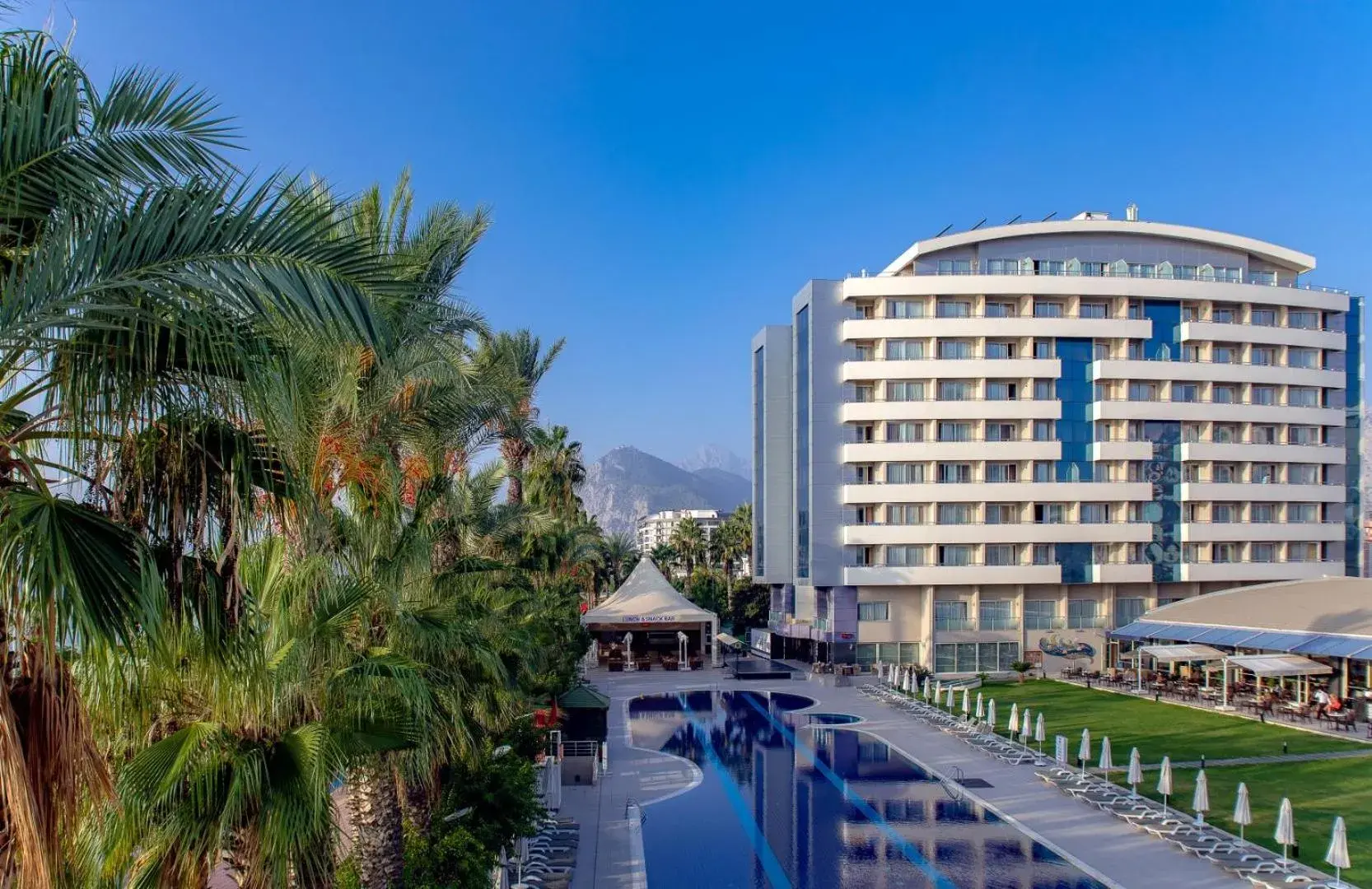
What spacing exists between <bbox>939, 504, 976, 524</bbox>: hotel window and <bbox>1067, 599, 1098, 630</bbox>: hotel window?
288 inches

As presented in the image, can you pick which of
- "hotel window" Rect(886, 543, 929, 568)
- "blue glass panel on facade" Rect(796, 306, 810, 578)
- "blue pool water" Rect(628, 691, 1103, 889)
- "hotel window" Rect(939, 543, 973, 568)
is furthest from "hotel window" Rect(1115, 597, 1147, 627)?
"blue pool water" Rect(628, 691, 1103, 889)

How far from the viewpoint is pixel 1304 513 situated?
2020 inches

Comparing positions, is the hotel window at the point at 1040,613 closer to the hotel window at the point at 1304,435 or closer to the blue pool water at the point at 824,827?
the hotel window at the point at 1304,435

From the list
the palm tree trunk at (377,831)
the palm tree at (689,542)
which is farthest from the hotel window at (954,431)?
the palm tree trunk at (377,831)

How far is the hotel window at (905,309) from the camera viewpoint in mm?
47469

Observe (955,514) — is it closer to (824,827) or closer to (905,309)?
(905,309)

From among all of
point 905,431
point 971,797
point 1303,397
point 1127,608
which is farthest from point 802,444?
point 971,797

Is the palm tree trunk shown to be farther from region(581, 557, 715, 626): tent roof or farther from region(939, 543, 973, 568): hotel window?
region(939, 543, 973, 568): hotel window

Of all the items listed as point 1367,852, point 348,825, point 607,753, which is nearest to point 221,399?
point 348,825

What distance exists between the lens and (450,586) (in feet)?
44.3

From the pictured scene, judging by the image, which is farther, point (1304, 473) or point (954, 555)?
point (1304, 473)

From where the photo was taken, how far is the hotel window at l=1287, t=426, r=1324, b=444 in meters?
50.9

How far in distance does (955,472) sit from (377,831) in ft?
132

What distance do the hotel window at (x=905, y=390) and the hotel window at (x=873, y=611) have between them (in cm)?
1065
